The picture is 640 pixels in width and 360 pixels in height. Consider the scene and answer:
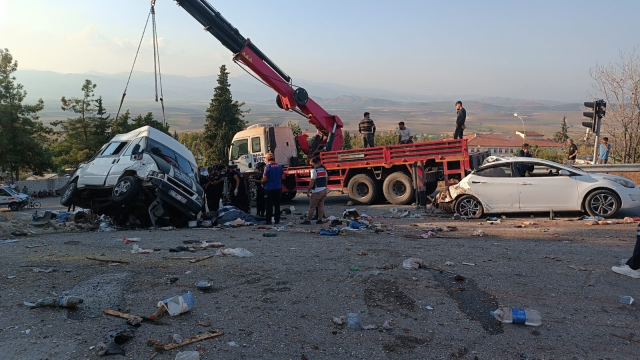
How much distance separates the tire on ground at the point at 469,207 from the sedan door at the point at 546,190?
0.96 metres

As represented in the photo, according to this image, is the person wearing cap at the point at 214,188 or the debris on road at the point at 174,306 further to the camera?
the person wearing cap at the point at 214,188

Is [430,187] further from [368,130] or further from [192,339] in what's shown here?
[192,339]

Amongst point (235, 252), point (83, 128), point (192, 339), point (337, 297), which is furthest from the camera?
point (83, 128)

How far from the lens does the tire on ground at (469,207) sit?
11406 mm

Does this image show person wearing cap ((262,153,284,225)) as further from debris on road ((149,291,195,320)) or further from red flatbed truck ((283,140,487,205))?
debris on road ((149,291,195,320))

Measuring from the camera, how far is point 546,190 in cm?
1074

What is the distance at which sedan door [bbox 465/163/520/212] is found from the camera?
1100cm

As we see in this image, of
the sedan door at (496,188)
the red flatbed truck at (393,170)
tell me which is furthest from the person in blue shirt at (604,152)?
the sedan door at (496,188)

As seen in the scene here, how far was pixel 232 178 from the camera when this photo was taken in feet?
43.1

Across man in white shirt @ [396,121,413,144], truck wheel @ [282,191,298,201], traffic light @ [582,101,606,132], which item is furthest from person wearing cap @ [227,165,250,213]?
traffic light @ [582,101,606,132]

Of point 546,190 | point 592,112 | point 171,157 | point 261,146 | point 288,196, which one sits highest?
point 592,112

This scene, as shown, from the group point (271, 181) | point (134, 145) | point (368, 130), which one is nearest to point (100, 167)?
point (134, 145)

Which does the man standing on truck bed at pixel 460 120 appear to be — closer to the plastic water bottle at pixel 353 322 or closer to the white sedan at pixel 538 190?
the white sedan at pixel 538 190

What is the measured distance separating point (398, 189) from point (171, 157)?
745 centimetres
